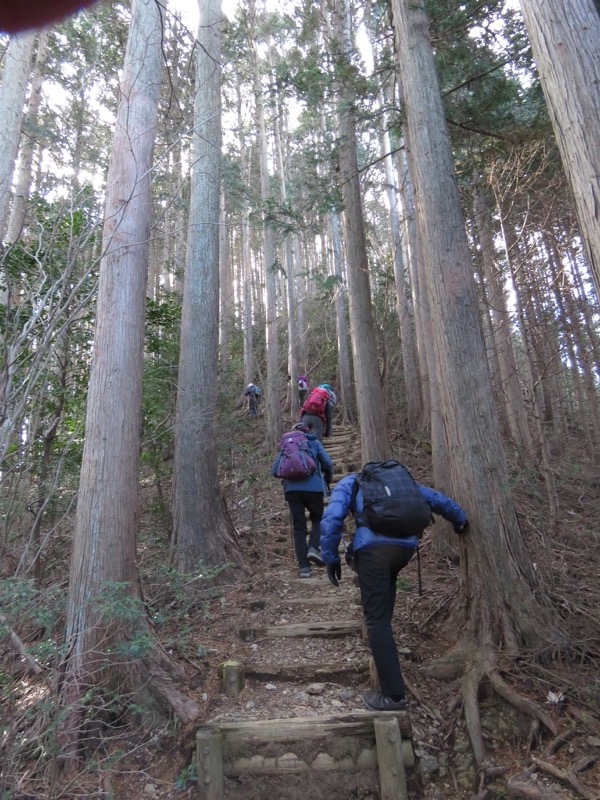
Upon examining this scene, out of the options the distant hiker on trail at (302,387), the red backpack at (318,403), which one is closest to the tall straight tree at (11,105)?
the red backpack at (318,403)

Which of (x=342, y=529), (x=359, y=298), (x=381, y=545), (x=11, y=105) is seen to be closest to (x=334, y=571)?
(x=342, y=529)

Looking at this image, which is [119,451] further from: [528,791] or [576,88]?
[576,88]

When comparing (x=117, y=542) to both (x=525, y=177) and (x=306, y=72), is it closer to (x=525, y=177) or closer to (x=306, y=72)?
(x=525, y=177)

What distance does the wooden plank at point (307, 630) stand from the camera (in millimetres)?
4586

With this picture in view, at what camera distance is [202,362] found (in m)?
6.71

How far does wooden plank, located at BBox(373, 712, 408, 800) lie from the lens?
9.78ft

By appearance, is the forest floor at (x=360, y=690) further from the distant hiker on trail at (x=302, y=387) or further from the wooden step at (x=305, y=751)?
the distant hiker on trail at (x=302, y=387)

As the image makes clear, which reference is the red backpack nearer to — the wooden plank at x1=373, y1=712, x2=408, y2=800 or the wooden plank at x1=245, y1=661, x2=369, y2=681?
the wooden plank at x1=245, y1=661, x2=369, y2=681

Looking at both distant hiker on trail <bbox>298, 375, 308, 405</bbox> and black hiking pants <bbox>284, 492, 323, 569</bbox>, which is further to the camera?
distant hiker on trail <bbox>298, 375, 308, 405</bbox>

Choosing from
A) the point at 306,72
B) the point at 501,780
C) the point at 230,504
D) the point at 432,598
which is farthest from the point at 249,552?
the point at 306,72

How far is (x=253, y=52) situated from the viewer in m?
16.1

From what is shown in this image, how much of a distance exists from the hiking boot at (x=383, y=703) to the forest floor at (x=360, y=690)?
0.55 feet

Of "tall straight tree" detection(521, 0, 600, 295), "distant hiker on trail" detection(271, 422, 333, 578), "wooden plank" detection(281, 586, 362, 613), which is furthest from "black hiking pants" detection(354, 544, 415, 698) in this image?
"distant hiker on trail" detection(271, 422, 333, 578)

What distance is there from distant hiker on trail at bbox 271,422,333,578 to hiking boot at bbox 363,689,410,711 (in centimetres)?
222
